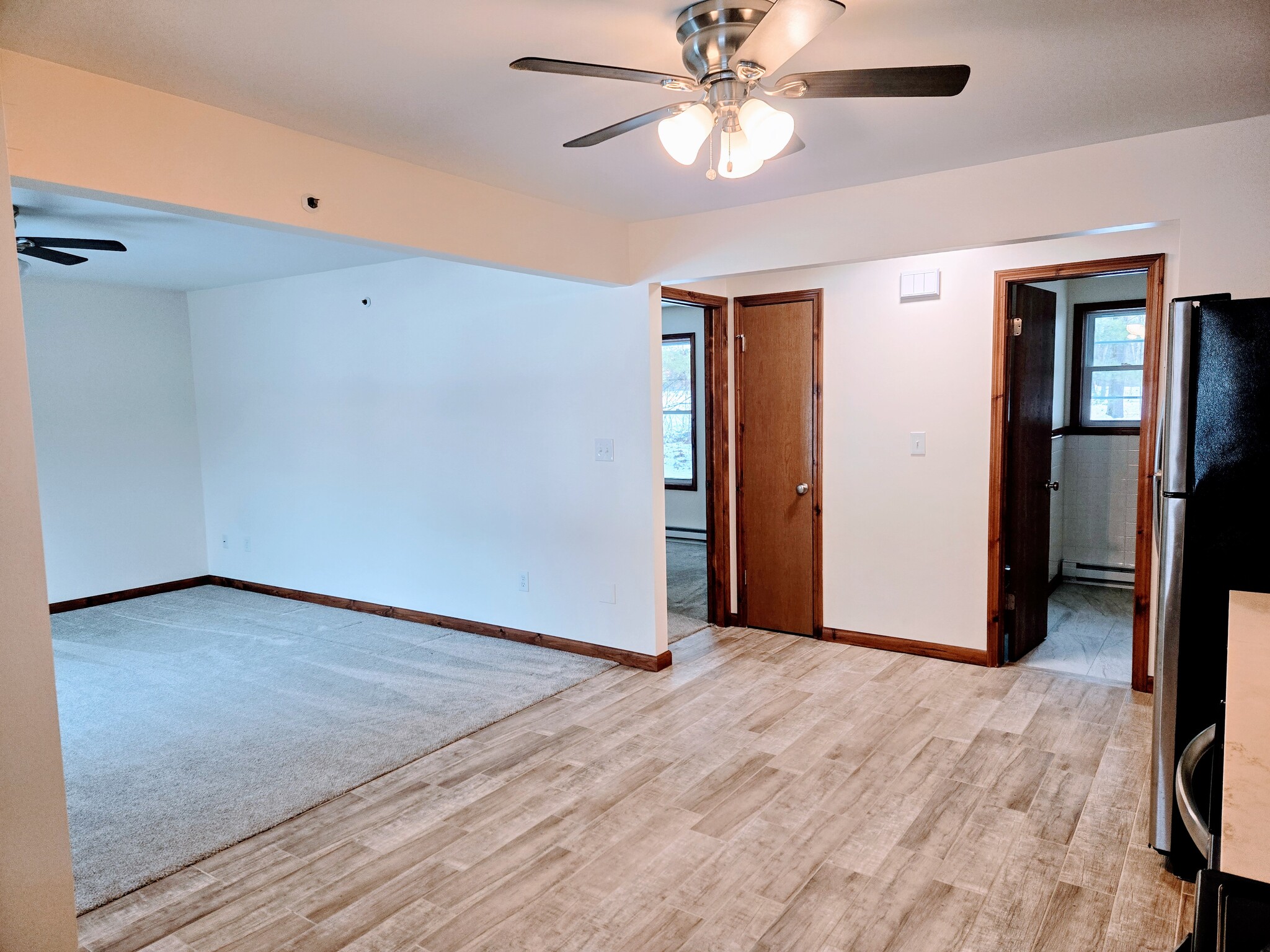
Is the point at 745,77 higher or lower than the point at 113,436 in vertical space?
higher

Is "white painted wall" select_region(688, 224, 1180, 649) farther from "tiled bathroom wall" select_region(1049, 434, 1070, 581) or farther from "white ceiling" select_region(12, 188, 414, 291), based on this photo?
"white ceiling" select_region(12, 188, 414, 291)

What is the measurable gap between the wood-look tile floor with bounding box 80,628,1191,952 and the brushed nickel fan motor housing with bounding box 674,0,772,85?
86.2 inches

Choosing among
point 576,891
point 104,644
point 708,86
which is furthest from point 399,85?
point 104,644

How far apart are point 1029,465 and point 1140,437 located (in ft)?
1.74

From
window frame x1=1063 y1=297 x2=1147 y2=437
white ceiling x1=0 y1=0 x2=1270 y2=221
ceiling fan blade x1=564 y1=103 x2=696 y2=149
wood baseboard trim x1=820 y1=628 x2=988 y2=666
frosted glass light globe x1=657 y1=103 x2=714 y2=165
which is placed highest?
white ceiling x1=0 y1=0 x2=1270 y2=221

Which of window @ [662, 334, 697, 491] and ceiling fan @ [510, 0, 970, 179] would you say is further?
window @ [662, 334, 697, 491]

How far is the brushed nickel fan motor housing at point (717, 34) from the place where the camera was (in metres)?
1.76

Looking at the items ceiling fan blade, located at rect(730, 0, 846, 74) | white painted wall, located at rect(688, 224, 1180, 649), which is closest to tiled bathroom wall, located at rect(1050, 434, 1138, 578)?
white painted wall, located at rect(688, 224, 1180, 649)

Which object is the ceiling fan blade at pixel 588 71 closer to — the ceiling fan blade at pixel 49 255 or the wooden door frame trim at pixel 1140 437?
the wooden door frame trim at pixel 1140 437

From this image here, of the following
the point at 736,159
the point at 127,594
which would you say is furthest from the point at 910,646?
the point at 127,594

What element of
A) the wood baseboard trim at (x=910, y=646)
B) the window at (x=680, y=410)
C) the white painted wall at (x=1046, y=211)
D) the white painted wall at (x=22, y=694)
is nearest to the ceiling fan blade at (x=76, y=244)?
the white painted wall at (x=22, y=694)

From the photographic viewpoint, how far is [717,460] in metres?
4.84

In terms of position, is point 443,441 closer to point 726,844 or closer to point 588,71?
point 726,844

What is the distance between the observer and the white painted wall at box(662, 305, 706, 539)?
771 cm
